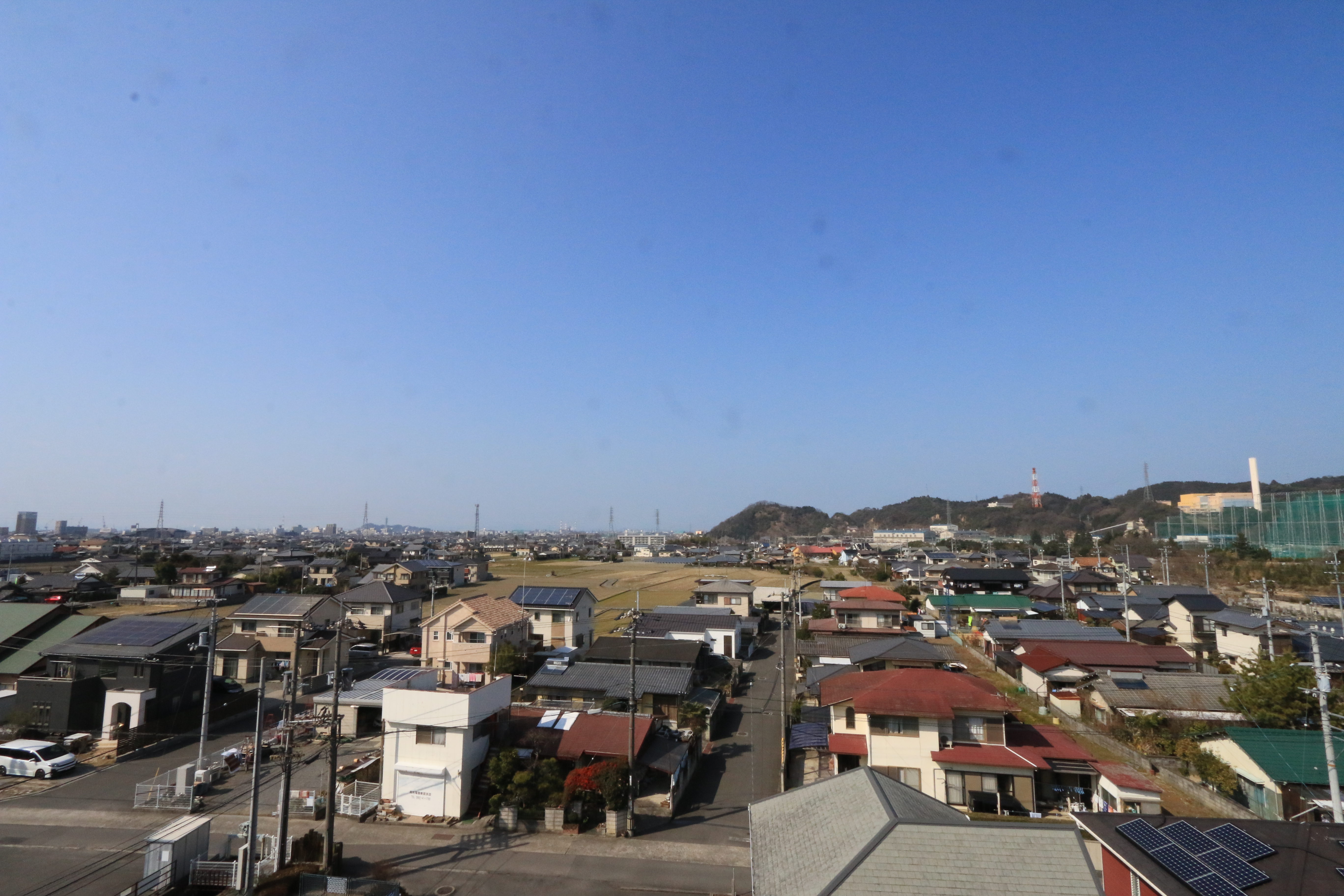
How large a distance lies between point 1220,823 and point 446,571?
61666 mm

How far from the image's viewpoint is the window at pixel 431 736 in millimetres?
16922

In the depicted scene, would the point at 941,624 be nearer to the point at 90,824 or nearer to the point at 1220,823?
the point at 1220,823

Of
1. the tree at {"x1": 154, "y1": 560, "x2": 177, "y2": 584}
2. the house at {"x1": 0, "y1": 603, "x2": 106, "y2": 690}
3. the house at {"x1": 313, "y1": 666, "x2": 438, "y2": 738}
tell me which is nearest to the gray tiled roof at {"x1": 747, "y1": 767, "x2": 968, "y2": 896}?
the house at {"x1": 313, "y1": 666, "x2": 438, "y2": 738}

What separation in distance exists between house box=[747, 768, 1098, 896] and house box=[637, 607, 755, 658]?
76.0 feet

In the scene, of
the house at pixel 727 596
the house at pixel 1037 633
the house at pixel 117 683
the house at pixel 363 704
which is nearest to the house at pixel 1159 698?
the house at pixel 1037 633

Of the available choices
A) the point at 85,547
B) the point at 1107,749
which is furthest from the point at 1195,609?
the point at 85,547

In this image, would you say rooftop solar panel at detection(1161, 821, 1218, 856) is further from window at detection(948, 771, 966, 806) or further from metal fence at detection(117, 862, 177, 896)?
metal fence at detection(117, 862, 177, 896)

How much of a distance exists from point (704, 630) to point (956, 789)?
58.1 ft

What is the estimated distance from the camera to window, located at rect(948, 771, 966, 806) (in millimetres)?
17281

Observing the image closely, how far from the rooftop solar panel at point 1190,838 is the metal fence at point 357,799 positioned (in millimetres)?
16579

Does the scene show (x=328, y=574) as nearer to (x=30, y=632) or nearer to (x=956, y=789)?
(x=30, y=632)

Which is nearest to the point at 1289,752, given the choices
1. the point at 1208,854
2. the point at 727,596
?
the point at 1208,854

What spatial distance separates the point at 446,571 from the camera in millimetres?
63438

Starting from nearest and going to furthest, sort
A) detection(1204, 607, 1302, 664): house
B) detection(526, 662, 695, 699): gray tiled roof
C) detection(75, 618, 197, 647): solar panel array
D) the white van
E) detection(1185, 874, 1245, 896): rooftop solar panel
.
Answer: detection(1185, 874, 1245, 896): rooftop solar panel
the white van
detection(75, 618, 197, 647): solar panel array
detection(526, 662, 695, 699): gray tiled roof
detection(1204, 607, 1302, 664): house
